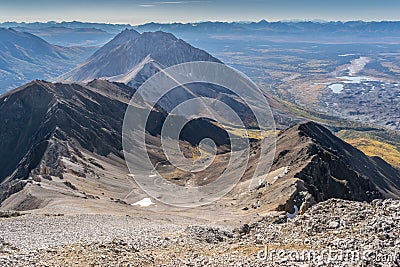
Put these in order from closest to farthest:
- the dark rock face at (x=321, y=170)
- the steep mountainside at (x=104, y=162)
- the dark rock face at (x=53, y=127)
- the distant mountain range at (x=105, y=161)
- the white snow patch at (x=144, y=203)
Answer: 1. the steep mountainside at (x=104, y=162)
2. the distant mountain range at (x=105, y=161)
3. the dark rock face at (x=321, y=170)
4. the white snow patch at (x=144, y=203)
5. the dark rock face at (x=53, y=127)

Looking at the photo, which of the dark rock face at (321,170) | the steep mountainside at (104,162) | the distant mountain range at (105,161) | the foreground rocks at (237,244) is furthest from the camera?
the dark rock face at (321,170)

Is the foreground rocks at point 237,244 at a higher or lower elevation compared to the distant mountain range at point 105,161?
higher

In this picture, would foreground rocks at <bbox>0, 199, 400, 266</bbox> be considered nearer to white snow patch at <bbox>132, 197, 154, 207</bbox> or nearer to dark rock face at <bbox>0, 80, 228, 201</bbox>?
white snow patch at <bbox>132, 197, 154, 207</bbox>

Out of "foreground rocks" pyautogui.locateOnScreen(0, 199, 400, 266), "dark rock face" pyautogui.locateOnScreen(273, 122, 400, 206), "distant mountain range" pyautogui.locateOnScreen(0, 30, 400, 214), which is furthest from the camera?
"dark rock face" pyautogui.locateOnScreen(273, 122, 400, 206)

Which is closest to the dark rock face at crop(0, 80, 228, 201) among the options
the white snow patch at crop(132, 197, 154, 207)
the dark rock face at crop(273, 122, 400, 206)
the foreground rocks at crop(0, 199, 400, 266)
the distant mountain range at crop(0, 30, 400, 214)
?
the distant mountain range at crop(0, 30, 400, 214)

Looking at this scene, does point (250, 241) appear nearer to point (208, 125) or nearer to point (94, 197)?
point (94, 197)

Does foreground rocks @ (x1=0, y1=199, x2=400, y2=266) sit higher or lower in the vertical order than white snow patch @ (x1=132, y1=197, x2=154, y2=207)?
higher

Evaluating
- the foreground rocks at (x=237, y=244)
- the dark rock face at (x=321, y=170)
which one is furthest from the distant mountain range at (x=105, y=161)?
the foreground rocks at (x=237, y=244)

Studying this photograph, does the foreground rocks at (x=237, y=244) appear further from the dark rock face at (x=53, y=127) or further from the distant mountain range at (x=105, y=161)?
the dark rock face at (x=53, y=127)

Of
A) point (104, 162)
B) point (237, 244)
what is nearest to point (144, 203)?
point (104, 162)
